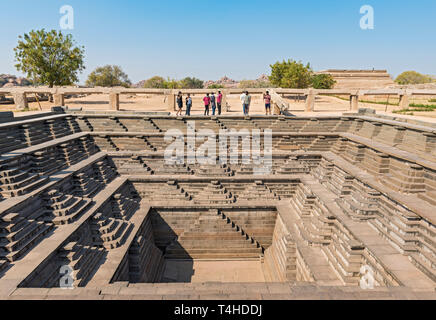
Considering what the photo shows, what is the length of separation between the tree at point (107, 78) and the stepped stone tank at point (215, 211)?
3739 cm

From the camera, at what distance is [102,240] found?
28.2ft

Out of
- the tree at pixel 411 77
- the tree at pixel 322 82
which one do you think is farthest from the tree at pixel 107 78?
the tree at pixel 411 77

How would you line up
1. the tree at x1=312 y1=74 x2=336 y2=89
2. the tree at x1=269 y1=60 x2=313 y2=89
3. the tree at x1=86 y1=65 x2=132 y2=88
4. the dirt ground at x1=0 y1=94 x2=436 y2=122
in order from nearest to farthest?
the dirt ground at x1=0 y1=94 x2=436 y2=122 → the tree at x1=269 y1=60 x2=313 y2=89 → the tree at x1=312 y1=74 x2=336 y2=89 → the tree at x1=86 y1=65 x2=132 y2=88

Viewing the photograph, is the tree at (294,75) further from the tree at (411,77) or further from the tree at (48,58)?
the tree at (411,77)

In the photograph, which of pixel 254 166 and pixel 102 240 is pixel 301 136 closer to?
pixel 254 166

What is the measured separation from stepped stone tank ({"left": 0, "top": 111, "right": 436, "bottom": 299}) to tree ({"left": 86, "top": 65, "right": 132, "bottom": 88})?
37.4 meters

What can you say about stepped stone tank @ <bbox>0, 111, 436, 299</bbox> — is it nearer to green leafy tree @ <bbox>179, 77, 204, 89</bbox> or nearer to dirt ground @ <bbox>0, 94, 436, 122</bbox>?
dirt ground @ <bbox>0, 94, 436, 122</bbox>

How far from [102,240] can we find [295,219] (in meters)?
7.32

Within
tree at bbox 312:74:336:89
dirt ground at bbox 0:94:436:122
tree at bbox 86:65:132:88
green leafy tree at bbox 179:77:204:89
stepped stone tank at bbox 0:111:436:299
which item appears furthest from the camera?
green leafy tree at bbox 179:77:204:89

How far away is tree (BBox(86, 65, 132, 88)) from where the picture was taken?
48312mm

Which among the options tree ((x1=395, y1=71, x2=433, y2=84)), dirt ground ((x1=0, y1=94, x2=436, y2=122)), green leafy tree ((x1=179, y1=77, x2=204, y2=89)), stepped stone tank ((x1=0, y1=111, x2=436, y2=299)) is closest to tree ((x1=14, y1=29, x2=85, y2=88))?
dirt ground ((x1=0, y1=94, x2=436, y2=122))

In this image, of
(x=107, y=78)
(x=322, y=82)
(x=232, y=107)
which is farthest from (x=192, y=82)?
(x=232, y=107)
